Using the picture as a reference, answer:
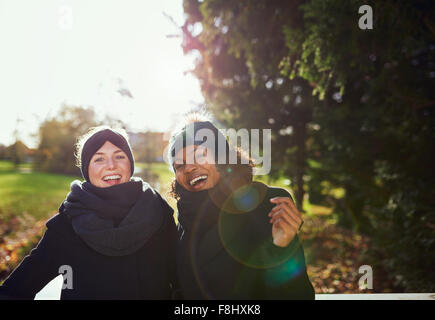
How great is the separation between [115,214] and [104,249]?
0.26 meters

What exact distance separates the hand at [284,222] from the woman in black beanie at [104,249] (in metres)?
0.87

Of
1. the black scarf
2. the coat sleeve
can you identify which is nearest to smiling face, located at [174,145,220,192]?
the black scarf

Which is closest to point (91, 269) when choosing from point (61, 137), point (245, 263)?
point (245, 263)

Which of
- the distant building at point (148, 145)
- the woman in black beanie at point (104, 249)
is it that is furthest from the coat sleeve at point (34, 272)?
the distant building at point (148, 145)

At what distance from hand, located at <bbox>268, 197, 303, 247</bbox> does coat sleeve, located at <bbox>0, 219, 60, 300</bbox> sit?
1575mm

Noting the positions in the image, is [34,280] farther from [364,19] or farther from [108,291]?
[364,19]

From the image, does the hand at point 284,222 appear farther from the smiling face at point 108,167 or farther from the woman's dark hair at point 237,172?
the smiling face at point 108,167

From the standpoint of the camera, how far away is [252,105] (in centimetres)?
655

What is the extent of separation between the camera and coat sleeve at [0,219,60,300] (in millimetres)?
1780

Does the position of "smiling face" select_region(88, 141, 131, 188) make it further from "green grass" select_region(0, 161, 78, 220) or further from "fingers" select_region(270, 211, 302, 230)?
"green grass" select_region(0, 161, 78, 220)

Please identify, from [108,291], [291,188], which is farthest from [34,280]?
[291,188]

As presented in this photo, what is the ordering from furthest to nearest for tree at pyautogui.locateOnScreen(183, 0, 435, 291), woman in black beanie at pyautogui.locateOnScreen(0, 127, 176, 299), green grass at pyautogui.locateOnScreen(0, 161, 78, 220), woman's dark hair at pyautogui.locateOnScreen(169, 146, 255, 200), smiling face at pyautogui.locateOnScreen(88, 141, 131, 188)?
green grass at pyautogui.locateOnScreen(0, 161, 78, 220) < tree at pyautogui.locateOnScreen(183, 0, 435, 291) < smiling face at pyautogui.locateOnScreen(88, 141, 131, 188) < woman's dark hair at pyautogui.locateOnScreen(169, 146, 255, 200) < woman in black beanie at pyautogui.locateOnScreen(0, 127, 176, 299)

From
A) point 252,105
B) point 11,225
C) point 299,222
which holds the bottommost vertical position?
point 11,225
